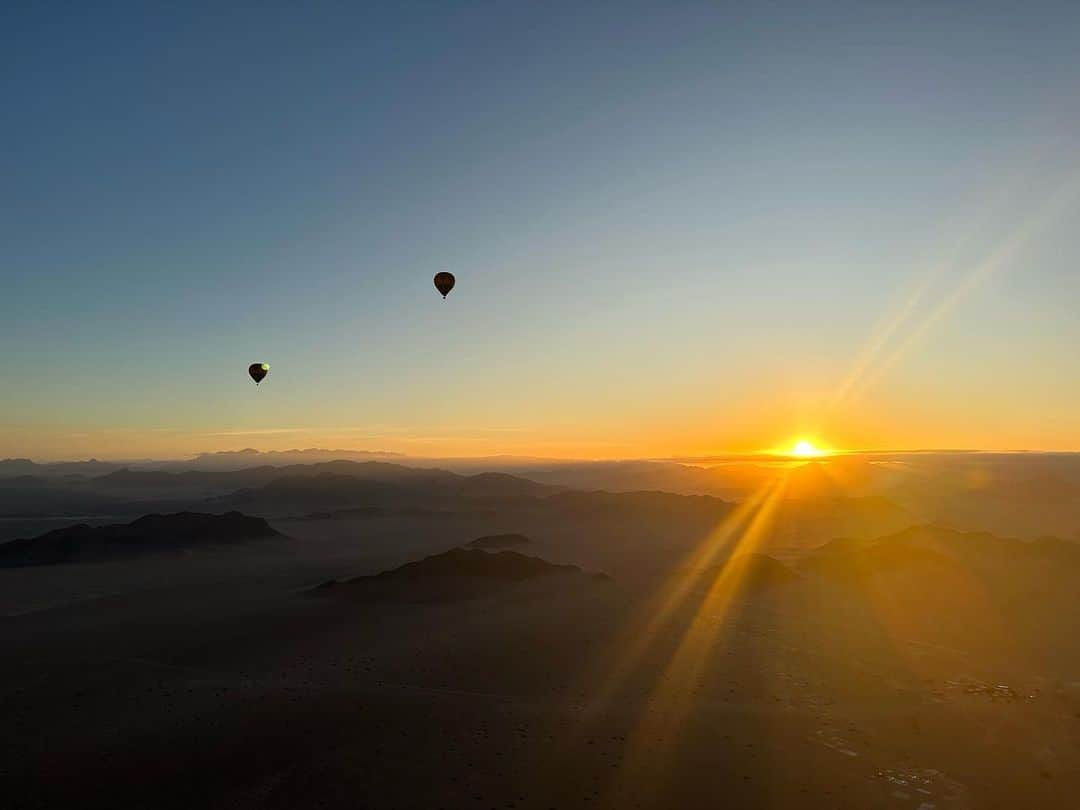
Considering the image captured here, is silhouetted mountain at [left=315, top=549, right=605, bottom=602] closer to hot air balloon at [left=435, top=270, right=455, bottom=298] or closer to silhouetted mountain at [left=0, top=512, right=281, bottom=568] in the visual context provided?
hot air balloon at [left=435, top=270, right=455, bottom=298]

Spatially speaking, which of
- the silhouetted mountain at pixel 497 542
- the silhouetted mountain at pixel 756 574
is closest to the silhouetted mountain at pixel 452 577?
the silhouetted mountain at pixel 756 574

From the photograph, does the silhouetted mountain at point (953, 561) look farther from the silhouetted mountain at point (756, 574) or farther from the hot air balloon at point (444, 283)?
the hot air balloon at point (444, 283)

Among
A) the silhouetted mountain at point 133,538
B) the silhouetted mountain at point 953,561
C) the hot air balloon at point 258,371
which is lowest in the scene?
the silhouetted mountain at point 953,561


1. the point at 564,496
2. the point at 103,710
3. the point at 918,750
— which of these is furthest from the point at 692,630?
the point at 564,496

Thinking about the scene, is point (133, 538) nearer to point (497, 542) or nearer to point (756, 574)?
point (497, 542)

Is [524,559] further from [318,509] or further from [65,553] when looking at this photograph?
[318,509]

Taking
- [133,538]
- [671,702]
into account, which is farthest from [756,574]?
[133,538]
